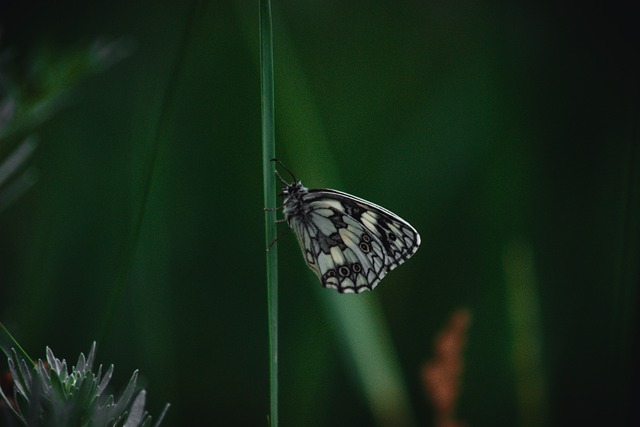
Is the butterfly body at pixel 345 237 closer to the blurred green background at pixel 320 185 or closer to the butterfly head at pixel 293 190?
the butterfly head at pixel 293 190

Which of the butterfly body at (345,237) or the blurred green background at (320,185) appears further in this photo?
the blurred green background at (320,185)

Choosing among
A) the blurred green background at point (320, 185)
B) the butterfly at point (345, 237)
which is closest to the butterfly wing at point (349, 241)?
the butterfly at point (345, 237)

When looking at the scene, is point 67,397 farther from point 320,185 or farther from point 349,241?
point 320,185

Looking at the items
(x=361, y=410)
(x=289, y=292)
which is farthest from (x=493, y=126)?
(x=361, y=410)

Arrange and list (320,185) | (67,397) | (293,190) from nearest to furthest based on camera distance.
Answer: (67,397) → (293,190) → (320,185)

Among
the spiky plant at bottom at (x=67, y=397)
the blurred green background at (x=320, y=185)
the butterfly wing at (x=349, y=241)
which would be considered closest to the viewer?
the spiky plant at bottom at (x=67, y=397)

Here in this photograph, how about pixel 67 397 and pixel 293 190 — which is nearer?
pixel 67 397

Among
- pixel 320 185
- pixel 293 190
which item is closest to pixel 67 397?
pixel 293 190
